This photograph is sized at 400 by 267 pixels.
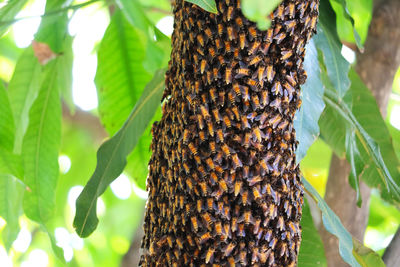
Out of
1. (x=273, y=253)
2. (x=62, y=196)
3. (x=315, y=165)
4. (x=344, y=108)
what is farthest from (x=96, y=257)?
(x=273, y=253)

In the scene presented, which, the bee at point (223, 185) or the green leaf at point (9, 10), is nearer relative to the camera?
the bee at point (223, 185)

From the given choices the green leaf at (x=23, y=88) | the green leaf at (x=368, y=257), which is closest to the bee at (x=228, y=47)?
the green leaf at (x=368, y=257)

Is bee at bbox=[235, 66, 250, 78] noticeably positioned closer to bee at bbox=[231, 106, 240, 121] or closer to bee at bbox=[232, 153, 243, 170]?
bee at bbox=[231, 106, 240, 121]

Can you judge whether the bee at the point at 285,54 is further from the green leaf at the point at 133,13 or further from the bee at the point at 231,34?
the green leaf at the point at 133,13

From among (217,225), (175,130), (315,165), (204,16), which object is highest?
(204,16)

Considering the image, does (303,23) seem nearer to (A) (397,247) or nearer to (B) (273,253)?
(B) (273,253)

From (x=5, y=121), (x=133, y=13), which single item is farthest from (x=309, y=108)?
(x=5, y=121)
